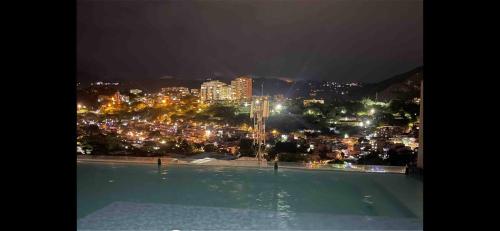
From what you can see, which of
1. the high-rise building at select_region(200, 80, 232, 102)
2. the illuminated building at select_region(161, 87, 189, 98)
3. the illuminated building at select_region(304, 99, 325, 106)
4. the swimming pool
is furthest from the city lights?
the swimming pool

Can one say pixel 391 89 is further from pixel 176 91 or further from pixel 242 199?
pixel 242 199

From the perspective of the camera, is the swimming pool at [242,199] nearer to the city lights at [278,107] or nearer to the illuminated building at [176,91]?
the city lights at [278,107]

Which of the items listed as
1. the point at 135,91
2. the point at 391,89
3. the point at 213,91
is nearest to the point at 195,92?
the point at 213,91

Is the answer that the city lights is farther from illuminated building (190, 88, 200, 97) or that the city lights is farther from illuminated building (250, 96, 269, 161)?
illuminated building (190, 88, 200, 97)

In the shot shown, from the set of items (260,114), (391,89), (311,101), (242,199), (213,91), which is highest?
(213,91)

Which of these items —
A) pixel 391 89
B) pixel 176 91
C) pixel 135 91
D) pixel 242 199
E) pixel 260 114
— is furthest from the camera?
pixel 135 91
